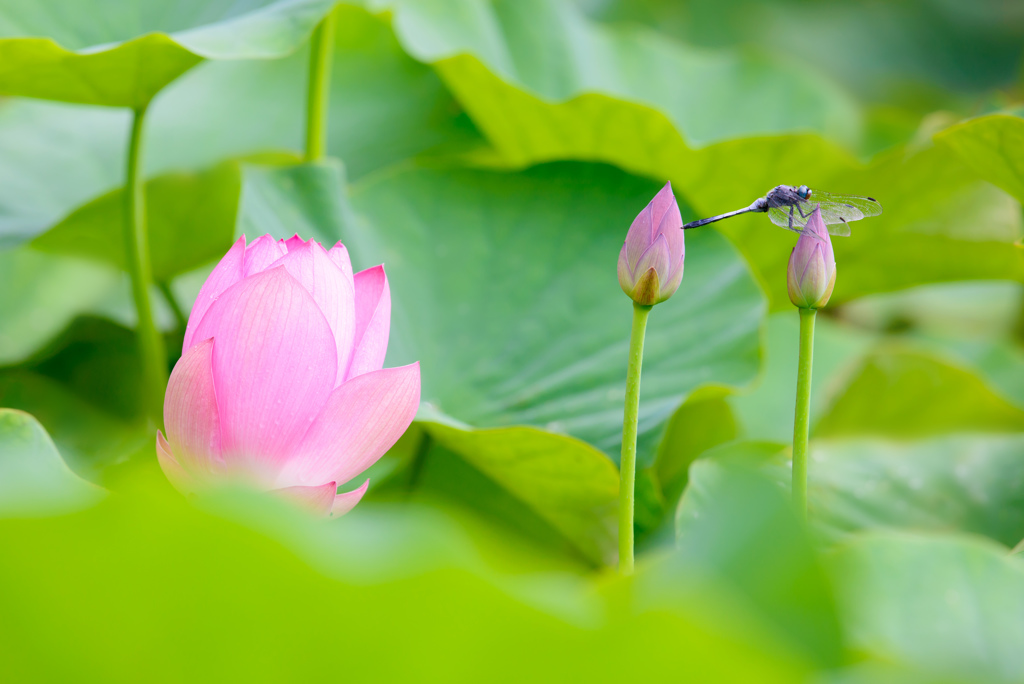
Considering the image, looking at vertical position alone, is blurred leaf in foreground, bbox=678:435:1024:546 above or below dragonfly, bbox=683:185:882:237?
below

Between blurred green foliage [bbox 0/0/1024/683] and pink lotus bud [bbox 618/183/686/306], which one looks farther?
pink lotus bud [bbox 618/183/686/306]

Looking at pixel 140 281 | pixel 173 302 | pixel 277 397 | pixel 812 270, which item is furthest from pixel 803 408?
pixel 173 302

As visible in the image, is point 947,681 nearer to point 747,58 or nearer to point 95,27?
point 95,27

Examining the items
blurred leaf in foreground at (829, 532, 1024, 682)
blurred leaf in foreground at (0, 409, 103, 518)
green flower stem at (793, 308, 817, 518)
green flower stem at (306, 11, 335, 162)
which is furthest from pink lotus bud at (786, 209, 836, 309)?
green flower stem at (306, 11, 335, 162)

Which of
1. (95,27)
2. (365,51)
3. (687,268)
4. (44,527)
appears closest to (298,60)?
(365,51)

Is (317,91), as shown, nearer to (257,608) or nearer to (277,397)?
(277,397)

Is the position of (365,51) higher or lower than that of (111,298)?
higher

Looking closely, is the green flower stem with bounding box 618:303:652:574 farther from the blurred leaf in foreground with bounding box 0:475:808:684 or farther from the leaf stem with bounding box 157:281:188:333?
the leaf stem with bounding box 157:281:188:333

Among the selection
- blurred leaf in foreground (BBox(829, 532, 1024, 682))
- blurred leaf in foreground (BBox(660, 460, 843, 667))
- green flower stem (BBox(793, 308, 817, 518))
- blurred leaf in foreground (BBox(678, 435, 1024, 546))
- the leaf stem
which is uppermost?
blurred leaf in foreground (BBox(660, 460, 843, 667))
